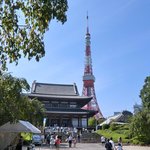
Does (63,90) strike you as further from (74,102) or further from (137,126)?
(137,126)

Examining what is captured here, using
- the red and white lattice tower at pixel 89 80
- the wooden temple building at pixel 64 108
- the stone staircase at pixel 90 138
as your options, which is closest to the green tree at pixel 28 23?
the stone staircase at pixel 90 138

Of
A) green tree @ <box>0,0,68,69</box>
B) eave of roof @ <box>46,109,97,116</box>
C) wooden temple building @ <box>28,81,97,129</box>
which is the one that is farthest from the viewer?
wooden temple building @ <box>28,81,97,129</box>

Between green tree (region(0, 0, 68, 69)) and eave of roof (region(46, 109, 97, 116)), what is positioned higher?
eave of roof (region(46, 109, 97, 116))

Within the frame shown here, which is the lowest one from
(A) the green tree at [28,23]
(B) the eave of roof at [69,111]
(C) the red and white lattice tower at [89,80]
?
(A) the green tree at [28,23]

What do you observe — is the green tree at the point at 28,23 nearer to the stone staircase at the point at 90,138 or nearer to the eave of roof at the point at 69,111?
the stone staircase at the point at 90,138

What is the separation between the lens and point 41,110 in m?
52.1

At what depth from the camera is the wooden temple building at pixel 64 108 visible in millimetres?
72438

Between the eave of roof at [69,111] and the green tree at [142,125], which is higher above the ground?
the eave of roof at [69,111]

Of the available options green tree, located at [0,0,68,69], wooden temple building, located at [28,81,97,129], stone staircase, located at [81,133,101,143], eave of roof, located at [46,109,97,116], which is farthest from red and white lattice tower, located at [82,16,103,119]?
green tree, located at [0,0,68,69]

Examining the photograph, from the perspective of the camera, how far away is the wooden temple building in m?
72.4

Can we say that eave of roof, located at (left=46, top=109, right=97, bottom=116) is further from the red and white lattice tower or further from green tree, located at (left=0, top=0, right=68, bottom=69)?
green tree, located at (left=0, top=0, right=68, bottom=69)

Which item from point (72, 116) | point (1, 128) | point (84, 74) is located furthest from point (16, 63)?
point (84, 74)

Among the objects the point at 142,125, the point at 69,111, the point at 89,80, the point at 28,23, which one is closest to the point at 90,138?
the point at 142,125

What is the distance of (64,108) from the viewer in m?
73.6
